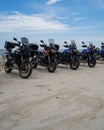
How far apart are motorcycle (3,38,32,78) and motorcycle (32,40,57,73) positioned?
139 centimetres

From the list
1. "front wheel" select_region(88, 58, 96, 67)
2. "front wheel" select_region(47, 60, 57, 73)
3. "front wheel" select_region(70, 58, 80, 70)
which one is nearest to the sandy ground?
"front wheel" select_region(47, 60, 57, 73)

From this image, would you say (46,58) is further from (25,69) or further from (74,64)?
(25,69)

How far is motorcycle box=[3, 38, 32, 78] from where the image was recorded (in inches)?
320

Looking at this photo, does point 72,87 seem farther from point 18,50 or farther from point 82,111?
point 18,50

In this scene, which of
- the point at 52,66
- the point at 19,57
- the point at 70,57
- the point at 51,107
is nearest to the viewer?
the point at 51,107

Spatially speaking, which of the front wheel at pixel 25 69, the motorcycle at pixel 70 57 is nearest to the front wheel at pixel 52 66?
the motorcycle at pixel 70 57

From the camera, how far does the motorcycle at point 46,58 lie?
9844 millimetres

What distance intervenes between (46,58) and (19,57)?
1.78 meters

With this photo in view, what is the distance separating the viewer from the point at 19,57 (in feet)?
28.5

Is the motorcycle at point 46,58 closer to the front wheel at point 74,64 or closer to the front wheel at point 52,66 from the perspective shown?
the front wheel at point 52,66

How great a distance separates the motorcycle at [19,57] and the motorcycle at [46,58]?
1394 millimetres

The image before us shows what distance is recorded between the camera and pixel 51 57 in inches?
397

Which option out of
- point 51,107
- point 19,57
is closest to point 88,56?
point 19,57

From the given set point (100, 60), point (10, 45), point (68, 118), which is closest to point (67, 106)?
point (68, 118)
